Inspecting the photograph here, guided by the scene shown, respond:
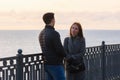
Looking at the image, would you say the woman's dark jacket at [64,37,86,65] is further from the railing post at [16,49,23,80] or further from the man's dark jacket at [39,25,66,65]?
the railing post at [16,49,23,80]

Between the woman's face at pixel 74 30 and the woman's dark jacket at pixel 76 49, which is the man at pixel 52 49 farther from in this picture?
the woman's face at pixel 74 30

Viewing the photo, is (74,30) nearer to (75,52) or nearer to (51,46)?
(75,52)

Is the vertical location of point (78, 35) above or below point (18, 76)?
above

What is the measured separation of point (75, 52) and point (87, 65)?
7.62 feet

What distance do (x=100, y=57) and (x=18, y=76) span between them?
4.61 m

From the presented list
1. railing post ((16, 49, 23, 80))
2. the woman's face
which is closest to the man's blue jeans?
railing post ((16, 49, 23, 80))

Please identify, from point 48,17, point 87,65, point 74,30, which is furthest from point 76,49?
point 87,65

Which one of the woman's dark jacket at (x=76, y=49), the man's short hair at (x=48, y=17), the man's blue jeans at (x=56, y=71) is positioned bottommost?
the man's blue jeans at (x=56, y=71)

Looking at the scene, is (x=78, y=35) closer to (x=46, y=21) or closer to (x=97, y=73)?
(x=46, y=21)

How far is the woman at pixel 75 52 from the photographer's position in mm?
10672

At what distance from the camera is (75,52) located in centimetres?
1073

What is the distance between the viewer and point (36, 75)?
34.5ft

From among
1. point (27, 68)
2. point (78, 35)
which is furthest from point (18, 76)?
point (78, 35)

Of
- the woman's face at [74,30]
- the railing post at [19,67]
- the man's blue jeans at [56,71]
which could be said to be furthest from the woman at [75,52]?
the railing post at [19,67]
